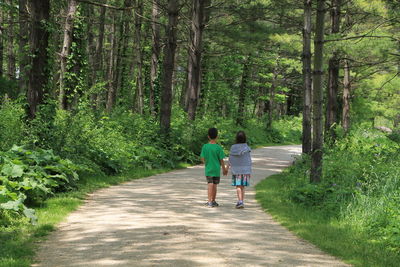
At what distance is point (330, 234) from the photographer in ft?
21.8

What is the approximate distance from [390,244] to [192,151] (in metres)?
12.8

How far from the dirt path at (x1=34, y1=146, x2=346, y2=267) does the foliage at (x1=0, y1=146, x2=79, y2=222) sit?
0.70 m

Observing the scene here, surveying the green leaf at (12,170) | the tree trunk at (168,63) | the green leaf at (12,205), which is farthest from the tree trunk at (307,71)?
the green leaf at (12,205)

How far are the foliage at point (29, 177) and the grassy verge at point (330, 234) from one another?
4142 mm

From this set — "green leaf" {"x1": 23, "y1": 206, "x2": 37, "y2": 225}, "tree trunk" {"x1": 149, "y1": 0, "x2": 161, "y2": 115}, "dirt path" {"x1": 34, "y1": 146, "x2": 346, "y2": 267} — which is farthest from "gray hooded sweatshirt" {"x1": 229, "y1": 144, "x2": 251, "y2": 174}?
"tree trunk" {"x1": 149, "y1": 0, "x2": 161, "y2": 115}

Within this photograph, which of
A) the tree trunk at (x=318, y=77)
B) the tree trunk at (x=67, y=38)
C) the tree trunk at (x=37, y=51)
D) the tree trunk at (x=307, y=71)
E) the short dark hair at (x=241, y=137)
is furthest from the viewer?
the tree trunk at (x=67, y=38)

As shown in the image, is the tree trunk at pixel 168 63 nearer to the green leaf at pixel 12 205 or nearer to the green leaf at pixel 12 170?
the green leaf at pixel 12 170

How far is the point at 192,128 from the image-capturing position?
19031mm

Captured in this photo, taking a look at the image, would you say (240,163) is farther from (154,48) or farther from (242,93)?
(242,93)

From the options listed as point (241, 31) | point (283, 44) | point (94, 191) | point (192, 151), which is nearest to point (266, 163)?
point (192, 151)

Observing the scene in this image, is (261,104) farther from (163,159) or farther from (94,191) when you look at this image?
(94,191)

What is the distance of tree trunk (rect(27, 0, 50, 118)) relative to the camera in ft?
37.8

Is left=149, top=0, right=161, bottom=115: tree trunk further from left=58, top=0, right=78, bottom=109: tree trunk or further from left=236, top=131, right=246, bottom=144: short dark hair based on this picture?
left=236, top=131, right=246, bottom=144: short dark hair

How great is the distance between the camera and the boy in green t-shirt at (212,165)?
882cm
